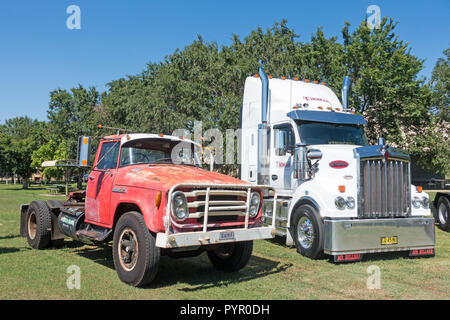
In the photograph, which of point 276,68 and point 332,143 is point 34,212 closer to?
point 332,143

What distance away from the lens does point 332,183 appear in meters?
8.24

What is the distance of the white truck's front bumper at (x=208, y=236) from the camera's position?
535 cm

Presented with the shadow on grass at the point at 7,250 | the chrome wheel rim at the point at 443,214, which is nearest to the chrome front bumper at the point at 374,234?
the chrome wheel rim at the point at 443,214

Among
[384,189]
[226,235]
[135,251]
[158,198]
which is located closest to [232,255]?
[226,235]

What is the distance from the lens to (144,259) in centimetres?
567

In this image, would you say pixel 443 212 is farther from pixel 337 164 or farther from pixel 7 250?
pixel 7 250

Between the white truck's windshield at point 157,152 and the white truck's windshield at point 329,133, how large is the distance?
9.40ft

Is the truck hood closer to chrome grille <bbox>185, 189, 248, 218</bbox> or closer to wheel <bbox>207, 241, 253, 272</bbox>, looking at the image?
wheel <bbox>207, 241, 253, 272</bbox>

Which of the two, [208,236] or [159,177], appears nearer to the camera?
[208,236]

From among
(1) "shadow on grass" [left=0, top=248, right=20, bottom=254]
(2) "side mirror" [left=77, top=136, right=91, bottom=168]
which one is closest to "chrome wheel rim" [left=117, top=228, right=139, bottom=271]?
(2) "side mirror" [left=77, top=136, right=91, bottom=168]

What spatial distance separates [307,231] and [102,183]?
4.27m

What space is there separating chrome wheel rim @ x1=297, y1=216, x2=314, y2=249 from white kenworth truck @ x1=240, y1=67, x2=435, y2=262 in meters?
0.02

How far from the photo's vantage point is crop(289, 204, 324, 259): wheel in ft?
26.5

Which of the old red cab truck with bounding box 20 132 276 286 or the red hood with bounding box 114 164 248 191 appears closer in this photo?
the old red cab truck with bounding box 20 132 276 286
